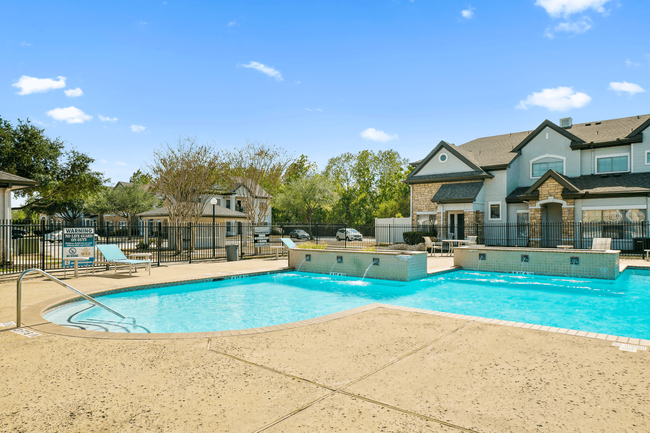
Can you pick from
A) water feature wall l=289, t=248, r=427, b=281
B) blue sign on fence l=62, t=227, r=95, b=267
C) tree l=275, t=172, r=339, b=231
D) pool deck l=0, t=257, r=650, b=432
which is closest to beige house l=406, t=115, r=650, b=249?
water feature wall l=289, t=248, r=427, b=281

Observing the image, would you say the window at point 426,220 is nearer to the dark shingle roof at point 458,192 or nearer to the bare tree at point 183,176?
the dark shingle roof at point 458,192

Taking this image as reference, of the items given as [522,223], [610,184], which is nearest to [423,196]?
[522,223]

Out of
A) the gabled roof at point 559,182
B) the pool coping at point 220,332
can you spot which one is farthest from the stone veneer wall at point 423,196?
the pool coping at point 220,332

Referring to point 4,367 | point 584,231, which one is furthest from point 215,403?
point 584,231

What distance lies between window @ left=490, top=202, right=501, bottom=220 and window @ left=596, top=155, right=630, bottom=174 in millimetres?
6305

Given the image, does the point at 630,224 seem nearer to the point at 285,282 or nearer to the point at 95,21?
the point at 285,282

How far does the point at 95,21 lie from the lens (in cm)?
1272

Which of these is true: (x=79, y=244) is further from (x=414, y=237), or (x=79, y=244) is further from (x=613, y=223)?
(x=613, y=223)

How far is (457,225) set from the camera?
91.1ft

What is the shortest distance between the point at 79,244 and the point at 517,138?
1188 inches

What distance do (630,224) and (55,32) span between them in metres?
27.9

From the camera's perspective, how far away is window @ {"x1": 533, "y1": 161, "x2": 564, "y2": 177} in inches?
1023

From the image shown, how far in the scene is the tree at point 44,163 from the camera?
78.0 ft

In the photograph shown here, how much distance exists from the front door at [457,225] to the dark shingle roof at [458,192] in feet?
5.09
